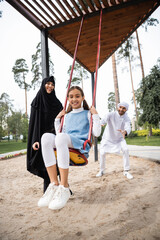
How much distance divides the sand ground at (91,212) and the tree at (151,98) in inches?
385

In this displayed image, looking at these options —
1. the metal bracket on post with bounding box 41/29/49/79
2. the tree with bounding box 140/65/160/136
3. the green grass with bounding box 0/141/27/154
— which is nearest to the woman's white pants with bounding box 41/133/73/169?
the metal bracket on post with bounding box 41/29/49/79

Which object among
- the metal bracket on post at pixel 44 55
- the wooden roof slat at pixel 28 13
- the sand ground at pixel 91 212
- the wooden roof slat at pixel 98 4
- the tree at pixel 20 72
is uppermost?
the tree at pixel 20 72

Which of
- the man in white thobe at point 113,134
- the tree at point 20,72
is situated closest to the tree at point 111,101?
the tree at point 20,72

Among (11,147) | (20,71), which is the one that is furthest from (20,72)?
(11,147)

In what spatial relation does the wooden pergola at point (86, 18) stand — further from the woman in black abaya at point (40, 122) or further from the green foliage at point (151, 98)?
the green foliage at point (151, 98)

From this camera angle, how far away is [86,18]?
9.37 ft

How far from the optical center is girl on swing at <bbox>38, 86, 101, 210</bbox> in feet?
5.78

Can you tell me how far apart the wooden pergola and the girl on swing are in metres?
0.90

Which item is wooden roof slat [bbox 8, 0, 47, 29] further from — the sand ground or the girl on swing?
the sand ground

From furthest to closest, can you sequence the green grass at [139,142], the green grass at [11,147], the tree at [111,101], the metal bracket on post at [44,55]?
the tree at [111,101] → the green grass at [11,147] → the green grass at [139,142] → the metal bracket on post at [44,55]

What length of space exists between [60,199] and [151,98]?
12540mm

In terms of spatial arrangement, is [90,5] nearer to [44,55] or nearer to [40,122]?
[44,55]

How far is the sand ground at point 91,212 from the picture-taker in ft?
5.45

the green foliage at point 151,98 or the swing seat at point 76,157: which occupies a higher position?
the green foliage at point 151,98
